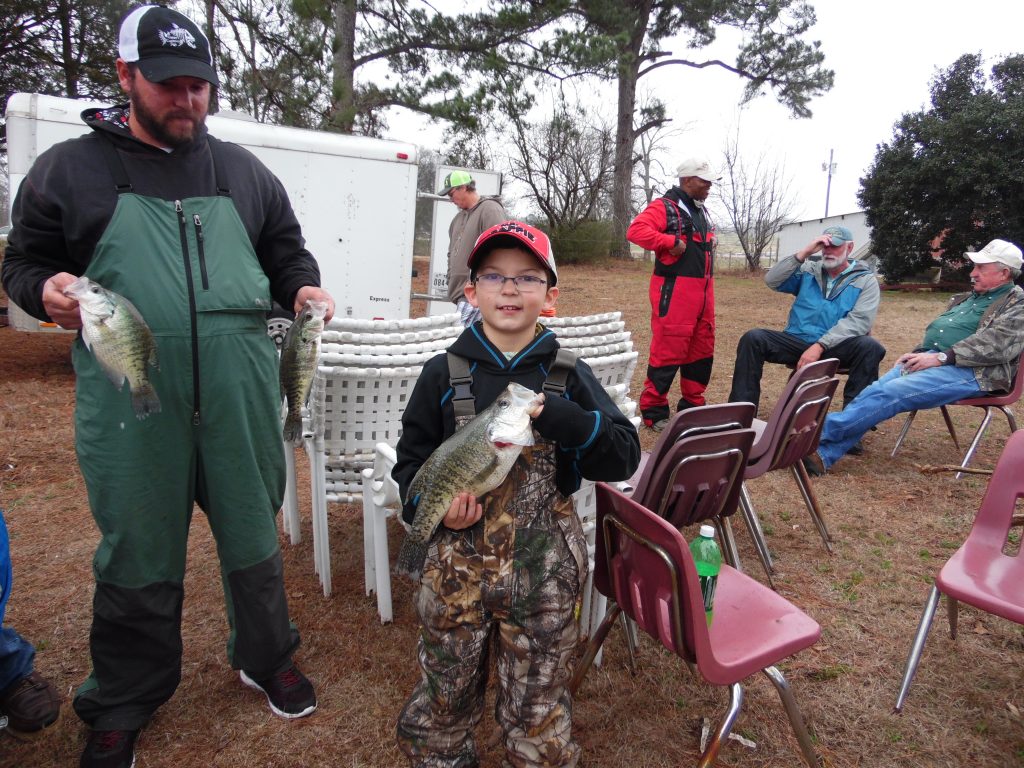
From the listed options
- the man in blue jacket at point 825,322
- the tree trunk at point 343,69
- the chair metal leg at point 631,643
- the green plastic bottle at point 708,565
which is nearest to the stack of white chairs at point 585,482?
the chair metal leg at point 631,643

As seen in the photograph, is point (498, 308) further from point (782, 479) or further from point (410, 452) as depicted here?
point (782, 479)

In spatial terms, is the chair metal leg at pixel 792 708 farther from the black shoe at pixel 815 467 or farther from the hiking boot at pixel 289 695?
the black shoe at pixel 815 467

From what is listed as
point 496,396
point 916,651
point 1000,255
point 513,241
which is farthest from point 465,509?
point 1000,255

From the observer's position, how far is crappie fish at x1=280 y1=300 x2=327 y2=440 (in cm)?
211

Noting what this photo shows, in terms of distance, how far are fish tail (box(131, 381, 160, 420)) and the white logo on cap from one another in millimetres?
1025

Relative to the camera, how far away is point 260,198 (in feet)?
7.51

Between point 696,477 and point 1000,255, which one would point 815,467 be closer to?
point 1000,255

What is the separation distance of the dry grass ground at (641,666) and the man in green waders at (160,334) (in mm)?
403

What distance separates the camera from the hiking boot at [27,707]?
2350 millimetres

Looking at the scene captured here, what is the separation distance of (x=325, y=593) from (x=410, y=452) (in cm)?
176

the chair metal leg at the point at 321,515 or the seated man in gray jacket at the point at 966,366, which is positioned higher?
the seated man in gray jacket at the point at 966,366

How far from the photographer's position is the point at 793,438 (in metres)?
3.71

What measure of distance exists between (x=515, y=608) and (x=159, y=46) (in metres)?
1.98

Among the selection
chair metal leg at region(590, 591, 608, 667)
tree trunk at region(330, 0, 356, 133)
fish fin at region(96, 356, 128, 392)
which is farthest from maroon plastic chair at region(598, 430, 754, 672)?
tree trunk at region(330, 0, 356, 133)
